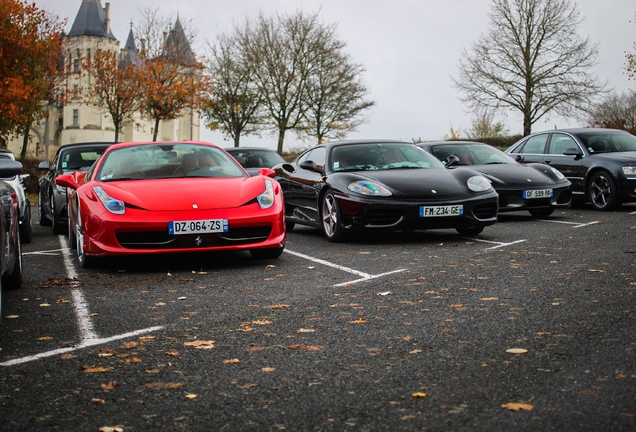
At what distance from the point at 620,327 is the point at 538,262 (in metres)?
3.19

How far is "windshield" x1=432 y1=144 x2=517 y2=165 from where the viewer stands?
1461 centimetres

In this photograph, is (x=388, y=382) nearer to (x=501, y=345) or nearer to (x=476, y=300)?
(x=501, y=345)

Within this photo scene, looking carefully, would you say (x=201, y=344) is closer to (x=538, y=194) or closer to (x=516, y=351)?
(x=516, y=351)

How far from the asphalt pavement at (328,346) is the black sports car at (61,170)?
4.64m

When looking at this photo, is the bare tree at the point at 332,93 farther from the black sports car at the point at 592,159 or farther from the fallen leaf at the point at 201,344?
the fallen leaf at the point at 201,344

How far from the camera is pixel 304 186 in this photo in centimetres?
1173

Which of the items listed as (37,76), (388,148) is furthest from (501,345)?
(37,76)

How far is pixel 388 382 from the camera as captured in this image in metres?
3.86

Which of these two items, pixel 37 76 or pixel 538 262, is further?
pixel 37 76

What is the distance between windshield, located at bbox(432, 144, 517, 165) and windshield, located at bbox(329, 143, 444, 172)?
2983mm

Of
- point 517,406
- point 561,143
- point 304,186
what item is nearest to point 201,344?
point 517,406

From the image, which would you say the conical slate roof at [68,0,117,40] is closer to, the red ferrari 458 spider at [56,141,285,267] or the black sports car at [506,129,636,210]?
the black sports car at [506,129,636,210]

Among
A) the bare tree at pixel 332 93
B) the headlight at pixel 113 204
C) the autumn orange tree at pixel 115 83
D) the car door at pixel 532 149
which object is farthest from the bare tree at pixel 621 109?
the headlight at pixel 113 204

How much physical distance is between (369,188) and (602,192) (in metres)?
6.72
